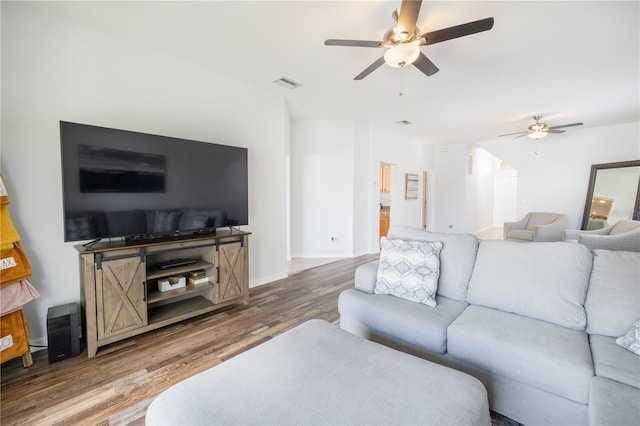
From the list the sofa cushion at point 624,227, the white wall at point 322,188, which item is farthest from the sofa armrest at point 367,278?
the sofa cushion at point 624,227

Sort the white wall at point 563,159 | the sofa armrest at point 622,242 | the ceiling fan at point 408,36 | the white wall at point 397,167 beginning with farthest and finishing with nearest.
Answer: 1. the white wall at point 397,167
2. the white wall at point 563,159
3. the sofa armrest at point 622,242
4. the ceiling fan at point 408,36

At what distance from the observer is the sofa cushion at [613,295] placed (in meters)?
1.49

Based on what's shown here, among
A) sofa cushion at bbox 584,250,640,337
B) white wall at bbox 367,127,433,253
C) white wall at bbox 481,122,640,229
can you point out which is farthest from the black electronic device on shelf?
white wall at bbox 481,122,640,229

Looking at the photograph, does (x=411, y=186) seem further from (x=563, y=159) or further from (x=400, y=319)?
(x=400, y=319)

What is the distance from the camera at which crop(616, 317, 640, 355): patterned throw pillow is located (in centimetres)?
133

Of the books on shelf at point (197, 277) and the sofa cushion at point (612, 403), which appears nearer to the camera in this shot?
the sofa cushion at point (612, 403)

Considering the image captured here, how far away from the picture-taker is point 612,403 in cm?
106

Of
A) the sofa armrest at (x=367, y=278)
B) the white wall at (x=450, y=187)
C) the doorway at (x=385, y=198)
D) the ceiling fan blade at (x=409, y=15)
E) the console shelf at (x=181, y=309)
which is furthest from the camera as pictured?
A: the white wall at (x=450, y=187)

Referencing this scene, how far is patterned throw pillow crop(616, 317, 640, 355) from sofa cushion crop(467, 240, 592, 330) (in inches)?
6.8

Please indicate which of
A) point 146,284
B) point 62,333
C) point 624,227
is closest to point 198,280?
point 146,284

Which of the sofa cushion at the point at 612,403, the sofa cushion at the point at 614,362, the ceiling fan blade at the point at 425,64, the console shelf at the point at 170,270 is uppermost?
the ceiling fan blade at the point at 425,64

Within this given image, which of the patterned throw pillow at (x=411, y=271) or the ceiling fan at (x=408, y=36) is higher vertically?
the ceiling fan at (x=408, y=36)

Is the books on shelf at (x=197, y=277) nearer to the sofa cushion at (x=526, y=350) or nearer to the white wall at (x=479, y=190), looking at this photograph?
the sofa cushion at (x=526, y=350)

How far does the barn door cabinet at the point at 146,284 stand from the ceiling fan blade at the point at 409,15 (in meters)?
2.37
